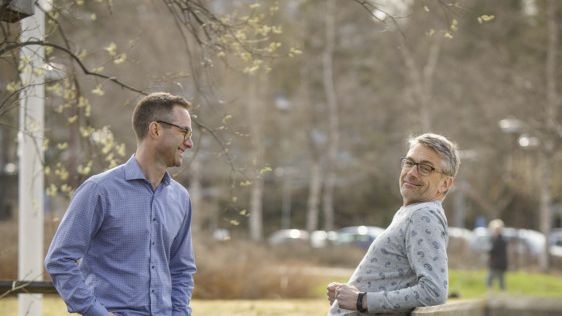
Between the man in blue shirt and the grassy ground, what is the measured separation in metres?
1.57

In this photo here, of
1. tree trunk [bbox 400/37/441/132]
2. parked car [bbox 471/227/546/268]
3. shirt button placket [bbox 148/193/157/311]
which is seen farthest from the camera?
tree trunk [bbox 400/37/441/132]

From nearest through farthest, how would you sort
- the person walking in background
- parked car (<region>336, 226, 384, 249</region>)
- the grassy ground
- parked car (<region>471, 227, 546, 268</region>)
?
1. the grassy ground
2. the person walking in background
3. parked car (<region>471, 227, 546, 268</region>)
4. parked car (<region>336, 226, 384, 249</region>)

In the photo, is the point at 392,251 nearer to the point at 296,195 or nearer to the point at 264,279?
the point at 264,279

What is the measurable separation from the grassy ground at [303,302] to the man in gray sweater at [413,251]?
1.53 ft

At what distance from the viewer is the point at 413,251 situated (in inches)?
170

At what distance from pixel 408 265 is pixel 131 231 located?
122cm

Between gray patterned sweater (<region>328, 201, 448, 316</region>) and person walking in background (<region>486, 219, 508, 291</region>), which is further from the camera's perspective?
person walking in background (<region>486, 219, 508, 291</region>)

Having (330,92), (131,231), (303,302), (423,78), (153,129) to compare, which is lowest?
(303,302)

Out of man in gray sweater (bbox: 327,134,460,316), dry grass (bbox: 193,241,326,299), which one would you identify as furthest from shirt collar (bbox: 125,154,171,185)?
dry grass (bbox: 193,241,326,299)

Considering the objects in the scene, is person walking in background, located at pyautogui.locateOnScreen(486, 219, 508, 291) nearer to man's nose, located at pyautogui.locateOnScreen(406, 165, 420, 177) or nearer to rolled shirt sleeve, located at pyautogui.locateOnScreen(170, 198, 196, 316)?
rolled shirt sleeve, located at pyautogui.locateOnScreen(170, 198, 196, 316)

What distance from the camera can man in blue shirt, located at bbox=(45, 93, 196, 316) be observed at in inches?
181

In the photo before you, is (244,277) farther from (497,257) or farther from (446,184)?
(446,184)

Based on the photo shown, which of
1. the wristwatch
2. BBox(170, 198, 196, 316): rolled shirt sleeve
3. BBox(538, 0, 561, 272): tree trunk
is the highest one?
BBox(538, 0, 561, 272): tree trunk

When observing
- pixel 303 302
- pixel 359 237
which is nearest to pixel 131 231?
pixel 303 302
